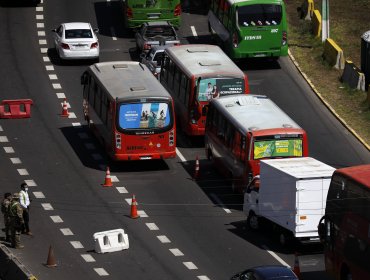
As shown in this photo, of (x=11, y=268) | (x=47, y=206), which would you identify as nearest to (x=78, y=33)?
(x=47, y=206)

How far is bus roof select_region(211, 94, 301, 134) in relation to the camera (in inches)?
1989

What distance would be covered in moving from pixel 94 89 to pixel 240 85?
18.4 ft

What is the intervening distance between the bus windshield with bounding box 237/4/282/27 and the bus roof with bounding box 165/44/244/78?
612cm

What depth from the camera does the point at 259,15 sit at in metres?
65.9

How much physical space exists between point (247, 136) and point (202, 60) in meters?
8.72

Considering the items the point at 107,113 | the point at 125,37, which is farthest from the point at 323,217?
the point at 125,37

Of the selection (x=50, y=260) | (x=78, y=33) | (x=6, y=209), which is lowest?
(x=78, y=33)

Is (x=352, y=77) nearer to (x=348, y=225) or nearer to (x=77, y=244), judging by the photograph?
(x=77, y=244)

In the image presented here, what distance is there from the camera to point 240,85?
185 ft

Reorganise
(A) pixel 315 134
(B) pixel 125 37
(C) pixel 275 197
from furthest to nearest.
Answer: (B) pixel 125 37
(A) pixel 315 134
(C) pixel 275 197

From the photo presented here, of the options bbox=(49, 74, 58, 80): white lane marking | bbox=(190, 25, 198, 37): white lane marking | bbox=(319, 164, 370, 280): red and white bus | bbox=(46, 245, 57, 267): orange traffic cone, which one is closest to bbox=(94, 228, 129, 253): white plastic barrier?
bbox=(46, 245, 57, 267): orange traffic cone

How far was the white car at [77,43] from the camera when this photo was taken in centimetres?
6650

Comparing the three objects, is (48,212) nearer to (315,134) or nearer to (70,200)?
(70,200)

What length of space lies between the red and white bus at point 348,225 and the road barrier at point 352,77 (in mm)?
21256
